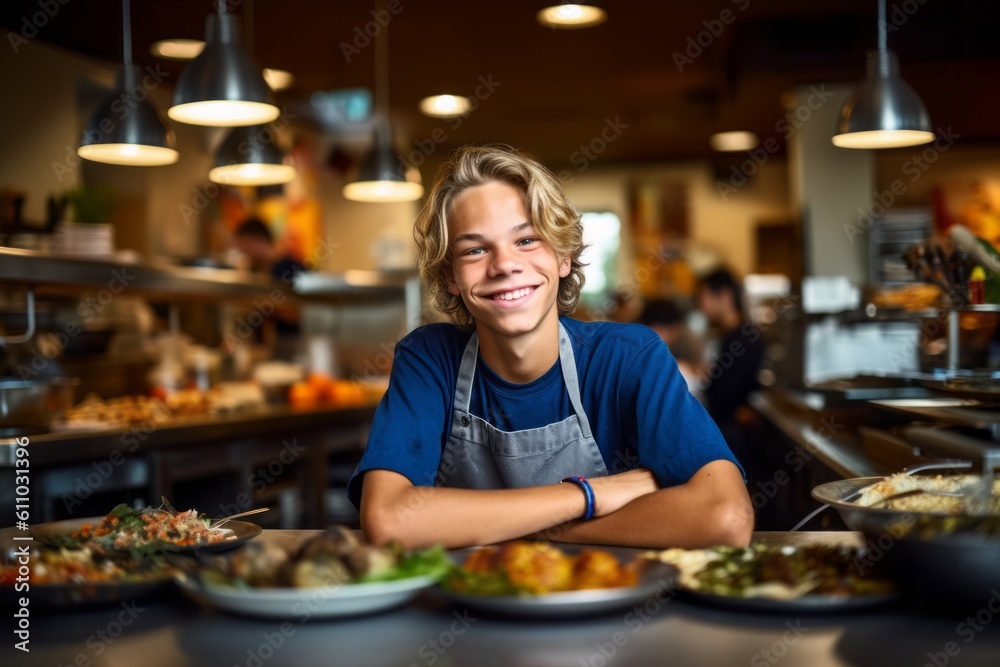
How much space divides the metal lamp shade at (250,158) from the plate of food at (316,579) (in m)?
3.44

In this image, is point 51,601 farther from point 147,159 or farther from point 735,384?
point 735,384

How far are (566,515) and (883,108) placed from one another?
2468 mm

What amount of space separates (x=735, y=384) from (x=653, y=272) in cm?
652

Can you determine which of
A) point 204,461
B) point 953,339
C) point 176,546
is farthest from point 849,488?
point 204,461

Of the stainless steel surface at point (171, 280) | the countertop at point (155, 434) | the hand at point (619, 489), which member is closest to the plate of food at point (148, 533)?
the hand at point (619, 489)

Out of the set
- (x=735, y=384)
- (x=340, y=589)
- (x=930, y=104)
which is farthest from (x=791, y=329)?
(x=340, y=589)

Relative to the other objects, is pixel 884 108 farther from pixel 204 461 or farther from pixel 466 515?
pixel 204 461

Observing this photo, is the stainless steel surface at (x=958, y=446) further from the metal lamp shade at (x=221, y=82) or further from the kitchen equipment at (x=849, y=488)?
the metal lamp shade at (x=221, y=82)

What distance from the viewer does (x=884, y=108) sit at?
3561mm

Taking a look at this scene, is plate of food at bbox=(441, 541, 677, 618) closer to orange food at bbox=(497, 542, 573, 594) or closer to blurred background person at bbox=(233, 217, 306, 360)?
orange food at bbox=(497, 542, 573, 594)

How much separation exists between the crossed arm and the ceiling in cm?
422

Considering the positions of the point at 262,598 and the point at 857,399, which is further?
the point at 857,399

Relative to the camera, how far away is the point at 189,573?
138 centimetres

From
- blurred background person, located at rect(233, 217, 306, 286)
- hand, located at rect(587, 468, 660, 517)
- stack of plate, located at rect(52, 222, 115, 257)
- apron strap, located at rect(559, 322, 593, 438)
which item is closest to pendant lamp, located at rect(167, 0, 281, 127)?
stack of plate, located at rect(52, 222, 115, 257)
